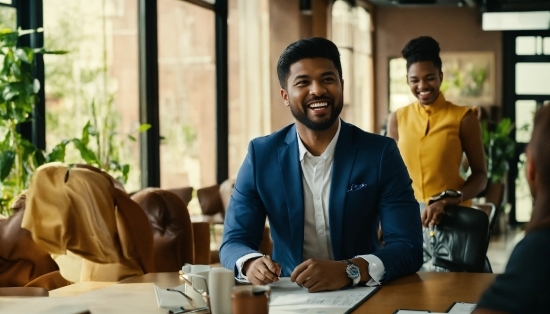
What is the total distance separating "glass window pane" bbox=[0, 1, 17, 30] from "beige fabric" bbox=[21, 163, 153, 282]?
8.47ft

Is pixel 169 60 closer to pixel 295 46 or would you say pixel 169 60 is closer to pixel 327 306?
pixel 295 46

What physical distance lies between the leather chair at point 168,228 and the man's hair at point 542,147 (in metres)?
2.74

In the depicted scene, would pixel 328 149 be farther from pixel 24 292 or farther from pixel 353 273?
pixel 24 292

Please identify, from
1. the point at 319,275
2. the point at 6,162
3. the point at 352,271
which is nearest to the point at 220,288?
the point at 319,275

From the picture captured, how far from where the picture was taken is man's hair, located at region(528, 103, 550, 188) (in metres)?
1.28

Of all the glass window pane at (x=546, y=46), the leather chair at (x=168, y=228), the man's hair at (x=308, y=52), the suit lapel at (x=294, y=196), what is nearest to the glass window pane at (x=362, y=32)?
the glass window pane at (x=546, y=46)

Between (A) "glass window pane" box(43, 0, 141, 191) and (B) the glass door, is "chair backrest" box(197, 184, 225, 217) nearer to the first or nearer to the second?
(A) "glass window pane" box(43, 0, 141, 191)

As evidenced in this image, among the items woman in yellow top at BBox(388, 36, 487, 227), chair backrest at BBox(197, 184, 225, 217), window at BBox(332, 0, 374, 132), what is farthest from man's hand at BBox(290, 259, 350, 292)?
window at BBox(332, 0, 374, 132)

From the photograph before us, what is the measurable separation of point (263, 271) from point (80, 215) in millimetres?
613

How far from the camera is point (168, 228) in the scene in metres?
3.93

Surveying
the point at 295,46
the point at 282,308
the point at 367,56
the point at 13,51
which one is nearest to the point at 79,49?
the point at 13,51

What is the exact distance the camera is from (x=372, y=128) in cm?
1273

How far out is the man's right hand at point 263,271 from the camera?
7.90 feet

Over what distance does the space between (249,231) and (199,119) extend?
17.4ft
